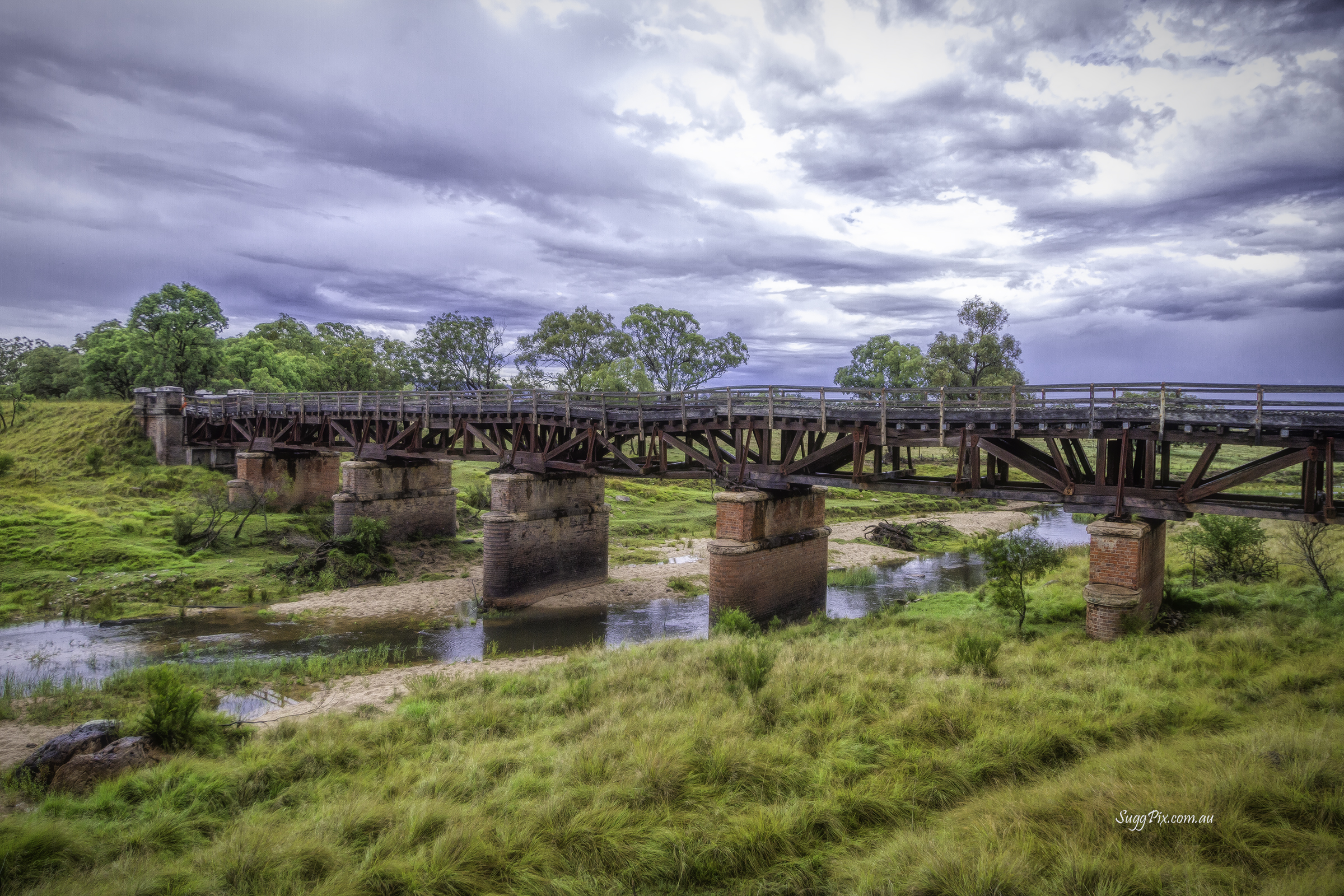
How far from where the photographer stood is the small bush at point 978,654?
11789 mm

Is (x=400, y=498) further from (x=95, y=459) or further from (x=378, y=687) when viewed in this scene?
(x=95, y=459)

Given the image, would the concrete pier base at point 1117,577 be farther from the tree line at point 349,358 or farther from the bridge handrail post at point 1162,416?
the tree line at point 349,358

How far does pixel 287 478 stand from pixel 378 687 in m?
26.1

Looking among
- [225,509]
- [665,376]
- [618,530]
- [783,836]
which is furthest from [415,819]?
[665,376]

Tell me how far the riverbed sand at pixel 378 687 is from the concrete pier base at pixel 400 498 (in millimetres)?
14374

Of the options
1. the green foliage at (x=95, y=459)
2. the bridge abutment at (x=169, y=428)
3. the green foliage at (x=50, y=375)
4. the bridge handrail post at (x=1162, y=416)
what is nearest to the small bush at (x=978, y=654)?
the bridge handrail post at (x=1162, y=416)

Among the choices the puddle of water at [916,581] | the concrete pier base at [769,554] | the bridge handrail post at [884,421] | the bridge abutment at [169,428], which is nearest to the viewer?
the bridge handrail post at [884,421]

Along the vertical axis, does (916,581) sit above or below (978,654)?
below

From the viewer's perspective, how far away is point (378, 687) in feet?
50.9

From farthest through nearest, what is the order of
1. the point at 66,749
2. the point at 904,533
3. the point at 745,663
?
the point at 904,533 → the point at 745,663 → the point at 66,749

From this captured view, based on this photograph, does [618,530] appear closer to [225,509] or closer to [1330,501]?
[225,509]

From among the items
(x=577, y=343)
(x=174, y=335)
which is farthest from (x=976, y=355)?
(x=174, y=335)

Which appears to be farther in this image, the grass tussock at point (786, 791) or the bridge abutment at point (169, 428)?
the bridge abutment at point (169, 428)

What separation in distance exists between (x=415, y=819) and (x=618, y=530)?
30643 mm
